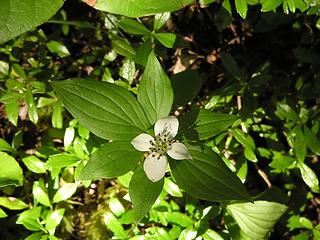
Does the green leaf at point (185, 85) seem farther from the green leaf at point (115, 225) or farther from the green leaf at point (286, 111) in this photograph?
the green leaf at point (115, 225)

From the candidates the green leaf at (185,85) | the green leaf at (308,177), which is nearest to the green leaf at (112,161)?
the green leaf at (185,85)

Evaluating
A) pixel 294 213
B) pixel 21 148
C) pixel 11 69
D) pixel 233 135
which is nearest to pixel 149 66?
pixel 233 135

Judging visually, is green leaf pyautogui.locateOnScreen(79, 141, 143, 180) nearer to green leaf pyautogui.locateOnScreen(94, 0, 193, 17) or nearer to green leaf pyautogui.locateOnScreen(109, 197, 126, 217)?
green leaf pyautogui.locateOnScreen(94, 0, 193, 17)

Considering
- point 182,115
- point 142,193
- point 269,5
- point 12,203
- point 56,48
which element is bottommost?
point 12,203

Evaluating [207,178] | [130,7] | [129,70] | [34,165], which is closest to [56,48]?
[129,70]

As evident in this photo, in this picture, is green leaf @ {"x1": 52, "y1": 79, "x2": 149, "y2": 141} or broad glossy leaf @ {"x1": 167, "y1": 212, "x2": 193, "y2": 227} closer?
green leaf @ {"x1": 52, "y1": 79, "x2": 149, "y2": 141}

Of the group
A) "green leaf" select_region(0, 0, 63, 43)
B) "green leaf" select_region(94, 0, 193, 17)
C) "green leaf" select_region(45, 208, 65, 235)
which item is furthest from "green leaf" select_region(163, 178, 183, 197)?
"green leaf" select_region(0, 0, 63, 43)

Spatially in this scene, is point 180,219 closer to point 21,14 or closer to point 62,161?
point 62,161
